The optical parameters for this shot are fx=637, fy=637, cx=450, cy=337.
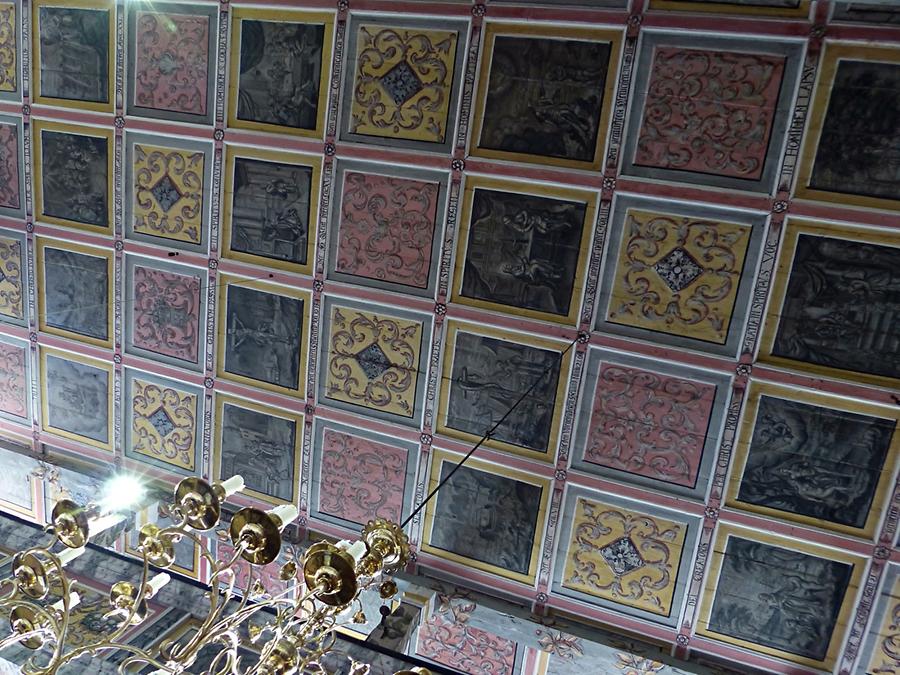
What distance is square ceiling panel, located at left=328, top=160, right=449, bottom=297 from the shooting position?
6.86 m

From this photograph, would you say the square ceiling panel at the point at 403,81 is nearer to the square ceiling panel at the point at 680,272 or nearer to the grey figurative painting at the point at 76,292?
the square ceiling panel at the point at 680,272

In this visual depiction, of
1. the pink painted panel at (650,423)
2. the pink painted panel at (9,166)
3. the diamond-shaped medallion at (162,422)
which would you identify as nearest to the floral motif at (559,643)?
the pink painted panel at (650,423)

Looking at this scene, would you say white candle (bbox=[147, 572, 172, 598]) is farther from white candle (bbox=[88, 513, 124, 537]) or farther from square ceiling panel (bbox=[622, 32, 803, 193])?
square ceiling panel (bbox=[622, 32, 803, 193])

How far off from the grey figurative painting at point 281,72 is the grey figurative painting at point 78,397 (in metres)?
4.21

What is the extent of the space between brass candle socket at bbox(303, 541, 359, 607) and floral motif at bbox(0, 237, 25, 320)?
7345 millimetres

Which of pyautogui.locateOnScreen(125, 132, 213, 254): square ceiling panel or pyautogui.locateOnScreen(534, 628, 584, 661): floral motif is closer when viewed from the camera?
pyautogui.locateOnScreen(534, 628, 584, 661): floral motif

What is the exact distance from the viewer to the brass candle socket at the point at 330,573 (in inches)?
139

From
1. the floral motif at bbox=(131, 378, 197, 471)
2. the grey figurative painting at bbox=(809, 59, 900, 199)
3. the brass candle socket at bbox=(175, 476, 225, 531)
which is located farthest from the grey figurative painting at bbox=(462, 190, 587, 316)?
the floral motif at bbox=(131, 378, 197, 471)

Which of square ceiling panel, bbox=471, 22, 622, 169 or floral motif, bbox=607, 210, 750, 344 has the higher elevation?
square ceiling panel, bbox=471, 22, 622, 169

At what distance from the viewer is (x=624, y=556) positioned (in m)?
7.00

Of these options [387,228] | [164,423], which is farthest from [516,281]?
[164,423]

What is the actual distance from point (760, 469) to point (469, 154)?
4.37 meters

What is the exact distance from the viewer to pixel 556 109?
627cm

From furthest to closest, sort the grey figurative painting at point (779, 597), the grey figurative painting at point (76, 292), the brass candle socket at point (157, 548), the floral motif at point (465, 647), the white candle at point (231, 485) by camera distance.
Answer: the grey figurative painting at point (76, 292) → the floral motif at point (465, 647) → the grey figurative painting at point (779, 597) → the white candle at point (231, 485) → the brass candle socket at point (157, 548)
